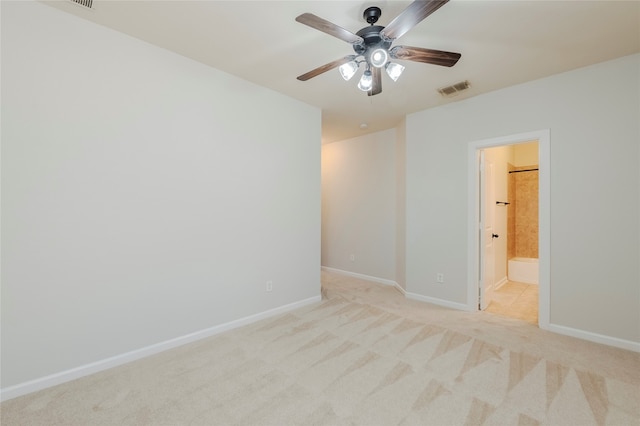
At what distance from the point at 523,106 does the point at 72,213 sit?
177 inches

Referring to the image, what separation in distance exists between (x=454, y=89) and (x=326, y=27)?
222cm

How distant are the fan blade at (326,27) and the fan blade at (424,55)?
270mm

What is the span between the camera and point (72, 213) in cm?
210

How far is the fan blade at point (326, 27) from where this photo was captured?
156 centimetres

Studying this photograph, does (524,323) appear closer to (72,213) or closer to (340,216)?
(340,216)

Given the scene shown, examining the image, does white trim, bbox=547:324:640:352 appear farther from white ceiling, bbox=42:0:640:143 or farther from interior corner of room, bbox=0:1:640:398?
white ceiling, bbox=42:0:640:143

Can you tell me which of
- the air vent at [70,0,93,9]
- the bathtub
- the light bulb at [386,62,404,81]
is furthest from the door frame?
the air vent at [70,0,93,9]

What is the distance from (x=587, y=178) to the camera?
2.78 metres

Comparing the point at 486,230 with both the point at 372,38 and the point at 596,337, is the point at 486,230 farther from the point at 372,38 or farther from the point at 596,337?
the point at 372,38

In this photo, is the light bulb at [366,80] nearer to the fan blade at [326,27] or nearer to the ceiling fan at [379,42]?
the ceiling fan at [379,42]

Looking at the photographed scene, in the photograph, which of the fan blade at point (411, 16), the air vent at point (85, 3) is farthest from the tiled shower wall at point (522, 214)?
the air vent at point (85, 3)

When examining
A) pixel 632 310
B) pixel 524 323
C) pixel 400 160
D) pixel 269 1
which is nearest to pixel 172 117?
pixel 269 1

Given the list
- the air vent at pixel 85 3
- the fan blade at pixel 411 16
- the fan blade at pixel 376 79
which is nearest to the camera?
the fan blade at pixel 411 16

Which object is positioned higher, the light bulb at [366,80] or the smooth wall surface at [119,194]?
the light bulb at [366,80]
